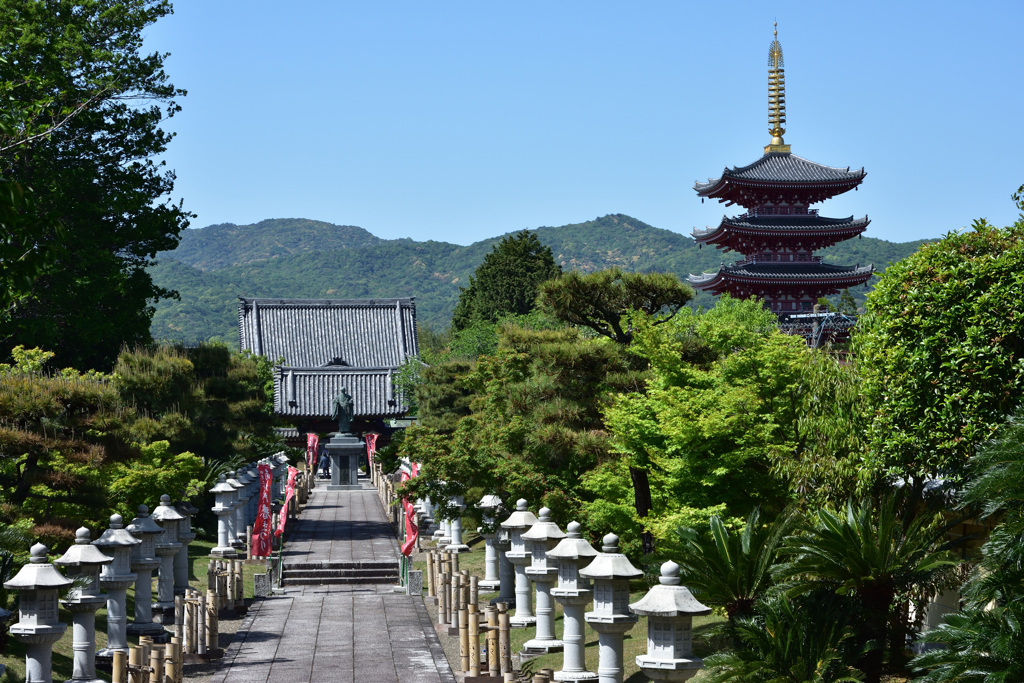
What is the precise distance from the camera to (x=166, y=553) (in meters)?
23.0

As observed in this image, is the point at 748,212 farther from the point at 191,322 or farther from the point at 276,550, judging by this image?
the point at 191,322

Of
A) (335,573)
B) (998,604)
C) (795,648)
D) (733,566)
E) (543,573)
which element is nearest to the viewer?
(998,604)

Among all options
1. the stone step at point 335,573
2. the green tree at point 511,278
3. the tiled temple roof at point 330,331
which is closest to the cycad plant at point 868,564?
the stone step at point 335,573

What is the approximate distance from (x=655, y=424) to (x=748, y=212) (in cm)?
4190

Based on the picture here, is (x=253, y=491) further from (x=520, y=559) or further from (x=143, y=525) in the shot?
(x=520, y=559)

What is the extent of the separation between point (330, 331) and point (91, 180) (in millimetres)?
48092

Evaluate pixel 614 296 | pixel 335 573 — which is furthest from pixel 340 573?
pixel 614 296

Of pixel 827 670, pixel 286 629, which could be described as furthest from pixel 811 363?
pixel 286 629

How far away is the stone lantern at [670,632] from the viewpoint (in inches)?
504

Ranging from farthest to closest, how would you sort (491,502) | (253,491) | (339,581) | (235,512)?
(253,491)
(235,512)
(339,581)
(491,502)

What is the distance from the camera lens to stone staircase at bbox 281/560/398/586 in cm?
3041

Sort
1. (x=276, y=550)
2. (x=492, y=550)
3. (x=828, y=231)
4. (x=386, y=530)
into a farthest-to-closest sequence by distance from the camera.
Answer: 1. (x=828, y=231)
2. (x=386, y=530)
3. (x=276, y=550)
4. (x=492, y=550)

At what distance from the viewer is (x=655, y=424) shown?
21719 millimetres

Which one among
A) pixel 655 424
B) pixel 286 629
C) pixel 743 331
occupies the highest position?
pixel 743 331
